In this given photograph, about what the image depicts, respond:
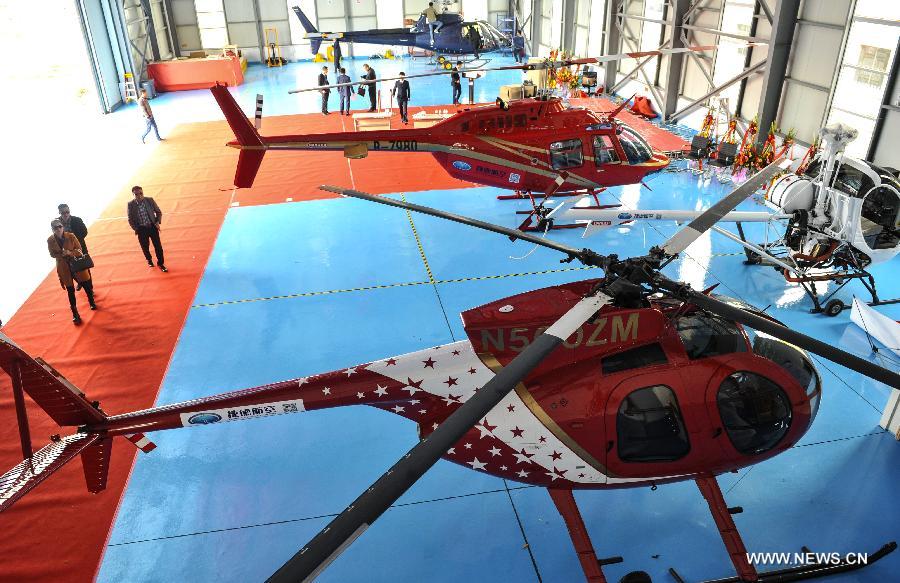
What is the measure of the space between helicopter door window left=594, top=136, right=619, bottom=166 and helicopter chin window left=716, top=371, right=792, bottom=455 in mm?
7820

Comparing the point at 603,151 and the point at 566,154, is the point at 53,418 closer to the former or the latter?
the point at 566,154

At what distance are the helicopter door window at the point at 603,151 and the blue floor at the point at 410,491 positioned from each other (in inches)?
Answer: 96.3

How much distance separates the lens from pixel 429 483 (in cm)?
668

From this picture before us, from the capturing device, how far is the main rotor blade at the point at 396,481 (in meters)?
2.39

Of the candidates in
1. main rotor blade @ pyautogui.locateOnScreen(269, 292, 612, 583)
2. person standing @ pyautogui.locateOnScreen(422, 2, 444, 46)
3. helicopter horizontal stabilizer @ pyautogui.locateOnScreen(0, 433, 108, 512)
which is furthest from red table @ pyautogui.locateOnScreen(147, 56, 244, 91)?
main rotor blade @ pyautogui.locateOnScreen(269, 292, 612, 583)

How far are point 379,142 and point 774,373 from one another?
910cm

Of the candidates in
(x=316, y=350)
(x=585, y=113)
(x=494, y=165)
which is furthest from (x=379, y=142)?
(x=316, y=350)

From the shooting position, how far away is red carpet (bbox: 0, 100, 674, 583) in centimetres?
629

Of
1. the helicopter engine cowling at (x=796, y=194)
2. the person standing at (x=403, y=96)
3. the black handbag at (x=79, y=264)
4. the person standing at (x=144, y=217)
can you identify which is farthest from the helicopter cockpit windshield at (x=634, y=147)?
the person standing at (x=403, y=96)

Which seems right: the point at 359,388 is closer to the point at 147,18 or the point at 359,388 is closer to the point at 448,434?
the point at 448,434

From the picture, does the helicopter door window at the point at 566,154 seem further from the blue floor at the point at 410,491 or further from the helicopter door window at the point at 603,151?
the blue floor at the point at 410,491

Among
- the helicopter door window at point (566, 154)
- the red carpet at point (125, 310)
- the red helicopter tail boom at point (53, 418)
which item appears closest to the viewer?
the red helicopter tail boom at point (53, 418)

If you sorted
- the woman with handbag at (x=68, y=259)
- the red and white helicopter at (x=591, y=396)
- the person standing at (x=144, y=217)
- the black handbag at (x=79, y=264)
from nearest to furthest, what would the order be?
the red and white helicopter at (x=591, y=396) < the woman with handbag at (x=68, y=259) < the black handbag at (x=79, y=264) < the person standing at (x=144, y=217)

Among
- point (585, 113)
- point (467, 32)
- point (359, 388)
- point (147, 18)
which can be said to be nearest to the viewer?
point (359, 388)
